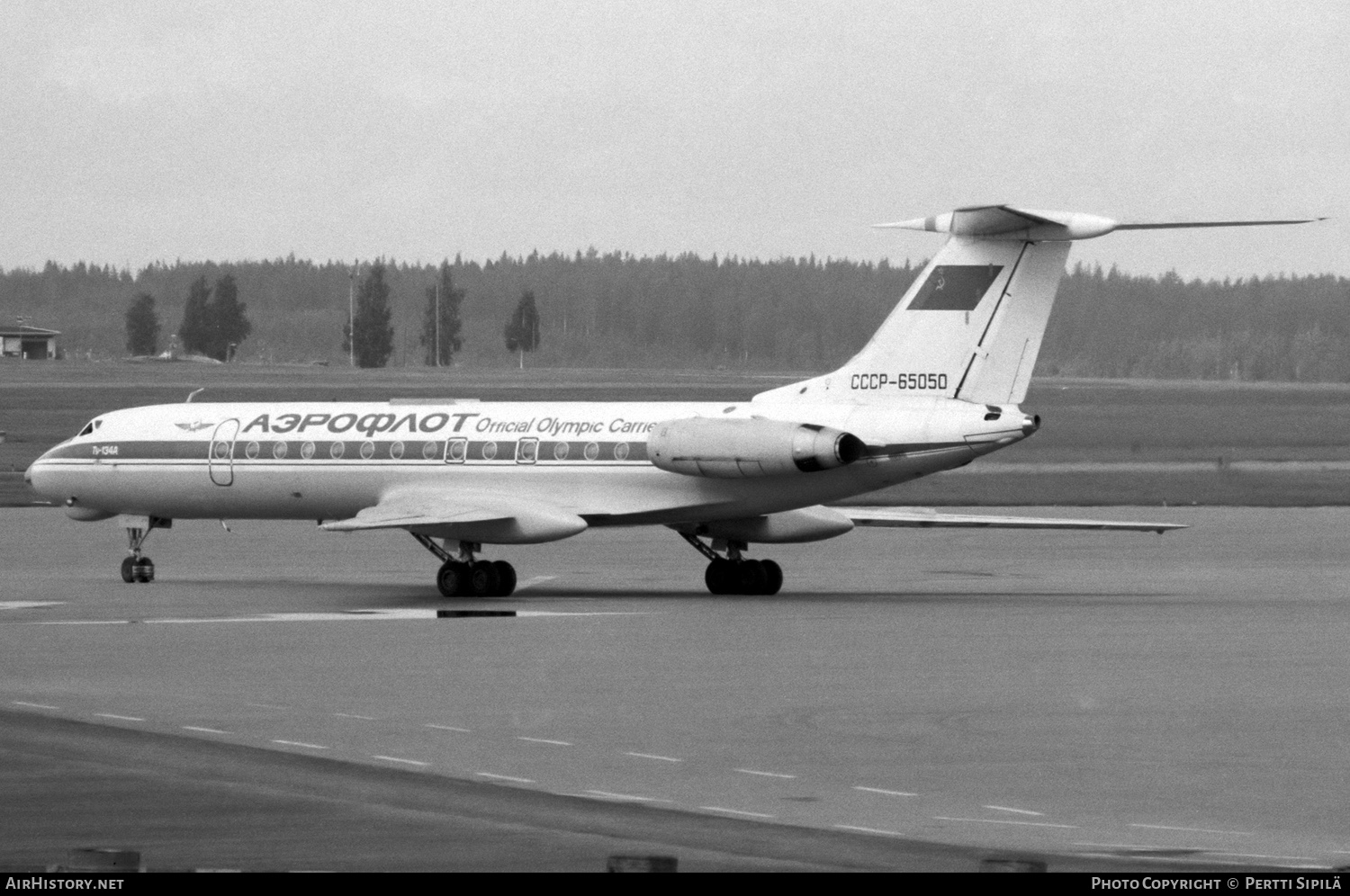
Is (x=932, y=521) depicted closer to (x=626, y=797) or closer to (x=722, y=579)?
(x=722, y=579)

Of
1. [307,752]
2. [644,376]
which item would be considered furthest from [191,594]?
[644,376]

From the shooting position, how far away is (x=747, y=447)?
2909cm

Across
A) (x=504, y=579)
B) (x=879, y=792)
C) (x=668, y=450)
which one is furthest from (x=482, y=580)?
(x=879, y=792)

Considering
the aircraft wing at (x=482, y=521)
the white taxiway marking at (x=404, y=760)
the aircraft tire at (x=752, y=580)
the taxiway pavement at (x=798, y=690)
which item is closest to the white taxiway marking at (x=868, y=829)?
the taxiway pavement at (x=798, y=690)

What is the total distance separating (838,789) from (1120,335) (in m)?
114

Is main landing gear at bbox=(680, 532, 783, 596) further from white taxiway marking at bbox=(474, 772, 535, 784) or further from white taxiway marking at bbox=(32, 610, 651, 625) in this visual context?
white taxiway marking at bbox=(474, 772, 535, 784)

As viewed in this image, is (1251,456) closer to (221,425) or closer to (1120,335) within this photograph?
(221,425)

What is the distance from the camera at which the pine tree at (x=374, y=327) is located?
145 meters

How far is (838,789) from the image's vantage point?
1383 centimetres

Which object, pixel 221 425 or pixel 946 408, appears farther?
pixel 221 425

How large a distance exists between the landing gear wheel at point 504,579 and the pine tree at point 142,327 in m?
132

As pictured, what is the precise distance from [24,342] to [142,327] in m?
11.1

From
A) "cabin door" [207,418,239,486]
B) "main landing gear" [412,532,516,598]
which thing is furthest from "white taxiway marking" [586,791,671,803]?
"cabin door" [207,418,239,486]

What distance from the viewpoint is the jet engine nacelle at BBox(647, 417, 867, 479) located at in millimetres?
28750
